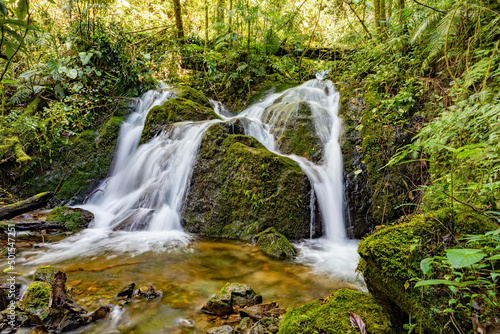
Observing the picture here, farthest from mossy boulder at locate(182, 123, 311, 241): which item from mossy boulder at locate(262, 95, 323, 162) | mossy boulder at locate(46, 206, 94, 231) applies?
mossy boulder at locate(46, 206, 94, 231)

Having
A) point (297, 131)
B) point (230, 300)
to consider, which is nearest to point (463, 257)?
point (230, 300)

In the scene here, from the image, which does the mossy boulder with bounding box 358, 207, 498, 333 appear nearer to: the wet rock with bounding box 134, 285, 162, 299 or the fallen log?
the wet rock with bounding box 134, 285, 162, 299

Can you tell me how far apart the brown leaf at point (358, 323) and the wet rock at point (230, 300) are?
109 cm

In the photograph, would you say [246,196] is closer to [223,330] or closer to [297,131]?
[297,131]

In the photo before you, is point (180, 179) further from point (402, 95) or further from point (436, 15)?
point (436, 15)

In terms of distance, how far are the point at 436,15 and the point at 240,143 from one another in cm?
403

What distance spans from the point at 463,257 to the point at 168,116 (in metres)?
7.26

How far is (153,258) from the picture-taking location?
3.80 m

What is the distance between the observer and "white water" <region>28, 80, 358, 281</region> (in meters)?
4.18

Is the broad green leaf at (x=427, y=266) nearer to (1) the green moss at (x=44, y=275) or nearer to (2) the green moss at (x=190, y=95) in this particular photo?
(1) the green moss at (x=44, y=275)

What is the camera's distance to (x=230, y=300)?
2482 millimetres

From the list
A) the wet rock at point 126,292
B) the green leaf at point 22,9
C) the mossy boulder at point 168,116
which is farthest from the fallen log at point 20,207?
the green leaf at point 22,9

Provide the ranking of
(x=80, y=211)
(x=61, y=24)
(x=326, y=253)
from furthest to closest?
(x=61, y=24), (x=80, y=211), (x=326, y=253)

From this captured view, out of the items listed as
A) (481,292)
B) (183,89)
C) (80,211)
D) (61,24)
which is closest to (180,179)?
(80,211)
